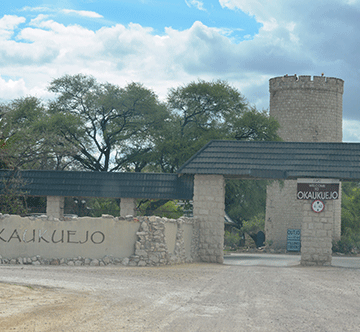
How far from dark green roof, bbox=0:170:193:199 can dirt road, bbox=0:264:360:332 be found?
830 centimetres

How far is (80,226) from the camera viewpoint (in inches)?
646

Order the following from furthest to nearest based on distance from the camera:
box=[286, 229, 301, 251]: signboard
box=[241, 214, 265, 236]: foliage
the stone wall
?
1. box=[241, 214, 265, 236]: foliage
2. box=[286, 229, 301, 251]: signboard
3. the stone wall

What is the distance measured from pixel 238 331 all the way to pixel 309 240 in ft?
42.8

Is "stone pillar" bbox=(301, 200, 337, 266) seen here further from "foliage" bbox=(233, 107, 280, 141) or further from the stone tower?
the stone tower

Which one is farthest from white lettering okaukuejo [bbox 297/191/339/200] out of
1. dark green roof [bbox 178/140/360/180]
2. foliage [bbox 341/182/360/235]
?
foliage [bbox 341/182/360/235]

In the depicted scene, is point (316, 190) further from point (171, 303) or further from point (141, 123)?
point (141, 123)

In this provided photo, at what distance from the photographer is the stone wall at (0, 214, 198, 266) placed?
1627cm

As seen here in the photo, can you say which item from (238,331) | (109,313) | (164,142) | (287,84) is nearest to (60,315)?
(109,313)

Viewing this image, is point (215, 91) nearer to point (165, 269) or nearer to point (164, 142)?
point (164, 142)

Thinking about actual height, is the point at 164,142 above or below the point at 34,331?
above

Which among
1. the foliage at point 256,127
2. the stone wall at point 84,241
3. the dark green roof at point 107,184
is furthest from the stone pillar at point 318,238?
the foliage at point 256,127

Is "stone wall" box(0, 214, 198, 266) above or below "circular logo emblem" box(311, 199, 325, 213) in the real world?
below

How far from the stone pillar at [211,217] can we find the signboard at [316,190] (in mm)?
3112

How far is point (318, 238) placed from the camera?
18938 mm
